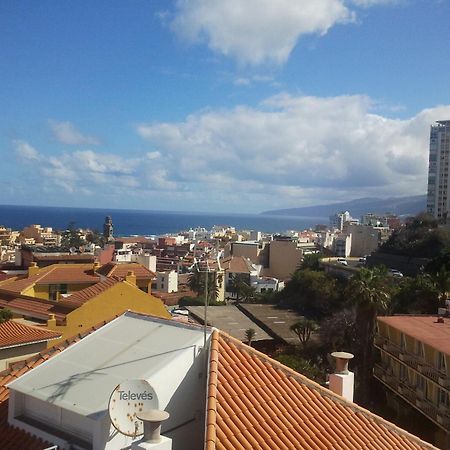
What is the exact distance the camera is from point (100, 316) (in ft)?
66.3

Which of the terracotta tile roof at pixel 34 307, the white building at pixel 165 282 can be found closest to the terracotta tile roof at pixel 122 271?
the terracotta tile roof at pixel 34 307

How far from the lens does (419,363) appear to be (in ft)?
74.9

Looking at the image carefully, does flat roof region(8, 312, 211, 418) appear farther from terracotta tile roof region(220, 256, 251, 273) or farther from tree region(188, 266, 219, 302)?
terracotta tile roof region(220, 256, 251, 273)

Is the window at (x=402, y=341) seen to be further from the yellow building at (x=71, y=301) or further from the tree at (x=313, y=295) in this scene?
the tree at (x=313, y=295)

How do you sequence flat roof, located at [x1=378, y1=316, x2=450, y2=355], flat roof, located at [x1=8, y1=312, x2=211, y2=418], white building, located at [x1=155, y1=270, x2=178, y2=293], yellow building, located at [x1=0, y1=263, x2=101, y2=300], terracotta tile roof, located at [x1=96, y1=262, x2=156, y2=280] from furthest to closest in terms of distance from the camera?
white building, located at [x1=155, y1=270, x2=178, y2=293]
terracotta tile roof, located at [x1=96, y1=262, x2=156, y2=280]
yellow building, located at [x1=0, y1=263, x2=101, y2=300]
flat roof, located at [x1=378, y1=316, x2=450, y2=355]
flat roof, located at [x1=8, y1=312, x2=211, y2=418]

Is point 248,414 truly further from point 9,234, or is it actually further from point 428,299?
point 9,234

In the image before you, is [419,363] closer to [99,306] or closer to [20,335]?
[99,306]

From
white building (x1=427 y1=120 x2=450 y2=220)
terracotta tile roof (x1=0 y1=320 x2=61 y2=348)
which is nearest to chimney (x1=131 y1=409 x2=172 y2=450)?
A: terracotta tile roof (x1=0 y1=320 x2=61 y2=348)

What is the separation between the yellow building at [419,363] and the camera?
2097 centimetres

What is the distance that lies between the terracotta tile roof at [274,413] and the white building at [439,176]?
5345 inches

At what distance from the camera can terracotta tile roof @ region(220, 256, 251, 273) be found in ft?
304

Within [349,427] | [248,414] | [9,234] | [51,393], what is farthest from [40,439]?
[9,234]

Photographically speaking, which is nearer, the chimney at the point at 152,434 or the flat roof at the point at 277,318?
the chimney at the point at 152,434

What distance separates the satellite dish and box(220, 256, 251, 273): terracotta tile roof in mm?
86140
